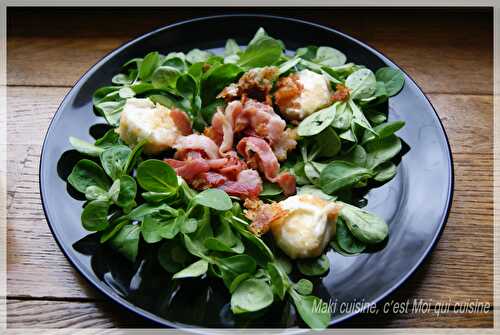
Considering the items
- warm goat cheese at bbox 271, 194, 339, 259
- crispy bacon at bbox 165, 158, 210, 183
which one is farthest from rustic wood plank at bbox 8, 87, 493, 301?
crispy bacon at bbox 165, 158, 210, 183

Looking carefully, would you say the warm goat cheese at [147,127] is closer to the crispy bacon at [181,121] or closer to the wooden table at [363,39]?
the crispy bacon at [181,121]

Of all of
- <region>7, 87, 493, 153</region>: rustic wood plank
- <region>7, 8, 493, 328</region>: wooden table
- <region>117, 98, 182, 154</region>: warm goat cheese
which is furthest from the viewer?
<region>7, 87, 493, 153</region>: rustic wood plank

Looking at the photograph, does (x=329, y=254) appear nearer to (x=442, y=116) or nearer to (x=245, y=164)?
(x=245, y=164)

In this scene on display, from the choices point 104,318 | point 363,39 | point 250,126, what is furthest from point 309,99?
point 104,318

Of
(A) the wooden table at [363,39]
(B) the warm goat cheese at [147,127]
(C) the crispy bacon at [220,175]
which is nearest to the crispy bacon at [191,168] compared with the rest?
(C) the crispy bacon at [220,175]

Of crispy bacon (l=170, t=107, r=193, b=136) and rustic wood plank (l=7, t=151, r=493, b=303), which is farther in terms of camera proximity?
crispy bacon (l=170, t=107, r=193, b=136)

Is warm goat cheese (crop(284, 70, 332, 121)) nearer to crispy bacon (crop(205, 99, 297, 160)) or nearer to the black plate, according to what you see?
crispy bacon (crop(205, 99, 297, 160))
